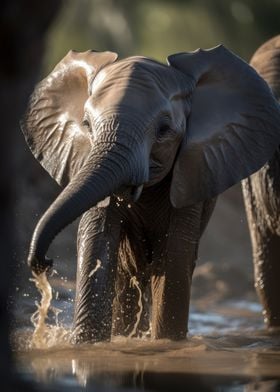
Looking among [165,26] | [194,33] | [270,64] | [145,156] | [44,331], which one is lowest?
[44,331]

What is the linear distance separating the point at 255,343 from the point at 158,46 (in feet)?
41.7

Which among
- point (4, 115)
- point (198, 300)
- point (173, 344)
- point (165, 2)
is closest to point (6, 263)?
point (4, 115)

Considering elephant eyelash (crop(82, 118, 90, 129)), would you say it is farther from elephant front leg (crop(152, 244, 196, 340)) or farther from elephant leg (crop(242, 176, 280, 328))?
elephant leg (crop(242, 176, 280, 328))

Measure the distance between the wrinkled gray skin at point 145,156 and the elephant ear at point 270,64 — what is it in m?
1.81

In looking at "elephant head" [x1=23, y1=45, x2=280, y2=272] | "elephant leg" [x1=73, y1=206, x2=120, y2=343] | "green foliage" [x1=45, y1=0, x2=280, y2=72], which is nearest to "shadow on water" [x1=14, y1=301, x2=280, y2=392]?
"elephant leg" [x1=73, y1=206, x2=120, y2=343]

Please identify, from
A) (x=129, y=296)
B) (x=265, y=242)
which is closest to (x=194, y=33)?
(x=265, y=242)

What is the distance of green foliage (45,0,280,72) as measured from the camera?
1970 cm

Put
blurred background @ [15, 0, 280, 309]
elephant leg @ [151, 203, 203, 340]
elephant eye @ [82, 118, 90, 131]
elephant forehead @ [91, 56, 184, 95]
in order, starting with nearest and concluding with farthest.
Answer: elephant forehead @ [91, 56, 184, 95] < elephant eye @ [82, 118, 90, 131] < elephant leg @ [151, 203, 203, 340] < blurred background @ [15, 0, 280, 309]

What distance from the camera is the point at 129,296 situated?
7.33m

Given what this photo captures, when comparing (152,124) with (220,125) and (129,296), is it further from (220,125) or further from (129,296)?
(129,296)

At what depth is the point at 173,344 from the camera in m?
6.72

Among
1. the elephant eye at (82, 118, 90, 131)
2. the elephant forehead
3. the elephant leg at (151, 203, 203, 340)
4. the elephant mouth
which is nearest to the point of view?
the elephant mouth

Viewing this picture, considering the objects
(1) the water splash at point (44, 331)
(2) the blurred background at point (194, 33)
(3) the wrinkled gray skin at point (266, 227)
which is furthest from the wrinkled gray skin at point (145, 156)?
(2) the blurred background at point (194, 33)

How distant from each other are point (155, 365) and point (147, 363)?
64 millimetres
